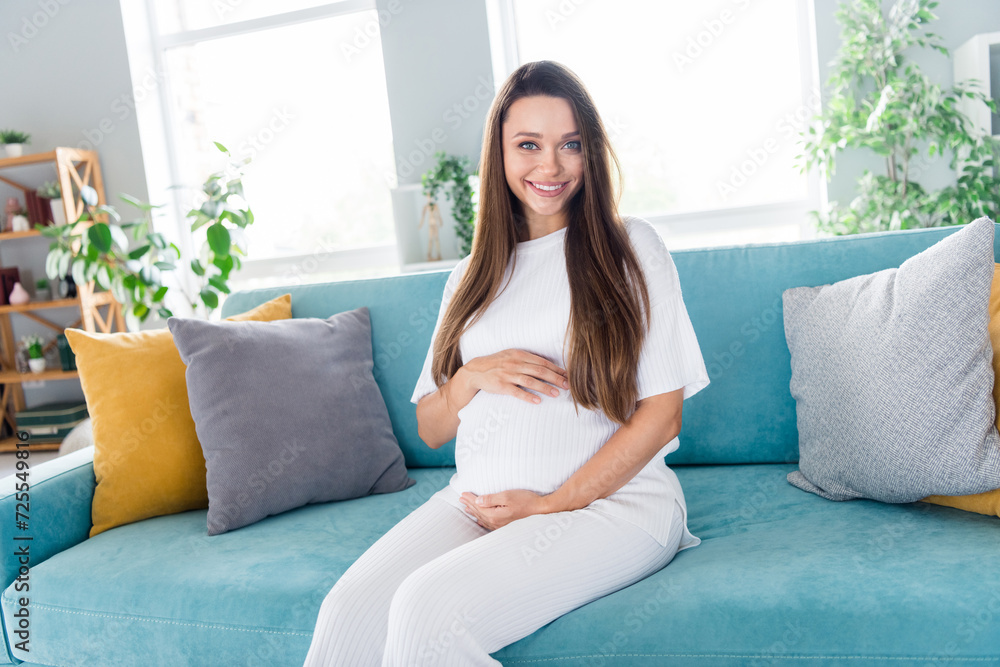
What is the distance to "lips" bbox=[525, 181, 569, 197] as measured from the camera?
1.35 m

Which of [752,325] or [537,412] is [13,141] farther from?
[752,325]

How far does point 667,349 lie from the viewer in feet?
3.95

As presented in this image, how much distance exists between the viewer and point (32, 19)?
12.7ft

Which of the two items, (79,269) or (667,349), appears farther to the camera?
(79,269)

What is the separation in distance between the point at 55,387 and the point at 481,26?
3.14 m

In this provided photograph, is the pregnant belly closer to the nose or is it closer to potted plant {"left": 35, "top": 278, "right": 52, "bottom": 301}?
the nose

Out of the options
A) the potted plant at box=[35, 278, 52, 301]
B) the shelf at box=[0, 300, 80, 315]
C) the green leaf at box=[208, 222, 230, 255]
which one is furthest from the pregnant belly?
the potted plant at box=[35, 278, 52, 301]

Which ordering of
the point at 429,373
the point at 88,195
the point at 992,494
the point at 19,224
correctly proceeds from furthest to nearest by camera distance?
the point at 19,224
the point at 88,195
the point at 429,373
the point at 992,494

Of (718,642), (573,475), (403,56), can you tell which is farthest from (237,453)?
(403,56)

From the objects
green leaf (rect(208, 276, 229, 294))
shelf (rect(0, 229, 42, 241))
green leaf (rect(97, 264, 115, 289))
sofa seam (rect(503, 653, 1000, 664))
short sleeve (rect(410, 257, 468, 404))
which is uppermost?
shelf (rect(0, 229, 42, 241))

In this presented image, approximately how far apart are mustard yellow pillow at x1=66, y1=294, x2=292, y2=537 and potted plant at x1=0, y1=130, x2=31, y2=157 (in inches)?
113

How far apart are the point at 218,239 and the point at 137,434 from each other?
1.51 meters

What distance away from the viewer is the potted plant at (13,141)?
3805 mm

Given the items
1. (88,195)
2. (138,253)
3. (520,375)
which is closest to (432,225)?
(138,253)
